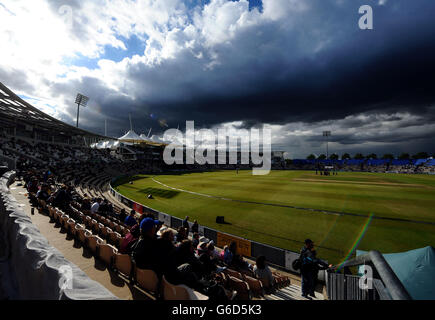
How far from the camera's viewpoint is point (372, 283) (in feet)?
11.6

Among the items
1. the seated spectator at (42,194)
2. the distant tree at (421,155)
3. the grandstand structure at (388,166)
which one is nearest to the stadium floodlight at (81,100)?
the seated spectator at (42,194)

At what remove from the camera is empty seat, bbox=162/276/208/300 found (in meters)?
2.92

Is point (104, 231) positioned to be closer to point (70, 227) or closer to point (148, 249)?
point (70, 227)

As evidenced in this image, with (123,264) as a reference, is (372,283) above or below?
above

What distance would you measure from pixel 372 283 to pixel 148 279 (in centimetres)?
431

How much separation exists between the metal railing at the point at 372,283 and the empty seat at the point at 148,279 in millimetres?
3587

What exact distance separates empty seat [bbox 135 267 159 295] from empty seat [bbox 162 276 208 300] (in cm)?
44

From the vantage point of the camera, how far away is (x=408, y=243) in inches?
464

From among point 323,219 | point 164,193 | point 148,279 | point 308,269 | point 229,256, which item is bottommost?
point 323,219

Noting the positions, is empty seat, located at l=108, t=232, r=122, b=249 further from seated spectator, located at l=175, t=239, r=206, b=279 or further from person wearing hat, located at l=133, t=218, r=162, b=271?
seated spectator, located at l=175, t=239, r=206, b=279

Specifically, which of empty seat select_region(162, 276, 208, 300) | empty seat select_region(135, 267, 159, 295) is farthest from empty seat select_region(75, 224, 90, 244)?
empty seat select_region(162, 276, 208, 300)

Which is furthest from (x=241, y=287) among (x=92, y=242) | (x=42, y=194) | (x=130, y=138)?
(x=130, y=138)

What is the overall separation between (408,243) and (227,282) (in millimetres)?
13593
